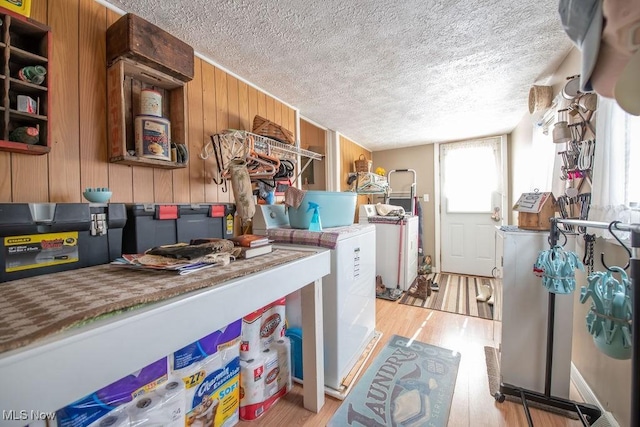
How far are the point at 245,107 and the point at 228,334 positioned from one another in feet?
4.92

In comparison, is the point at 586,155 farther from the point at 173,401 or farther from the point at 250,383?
the point at 173,401

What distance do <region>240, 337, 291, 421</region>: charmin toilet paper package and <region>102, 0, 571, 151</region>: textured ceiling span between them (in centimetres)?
168

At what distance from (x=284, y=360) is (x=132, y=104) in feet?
5.05

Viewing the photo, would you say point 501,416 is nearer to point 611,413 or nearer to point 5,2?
point 611,413

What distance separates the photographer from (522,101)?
7.60 ft

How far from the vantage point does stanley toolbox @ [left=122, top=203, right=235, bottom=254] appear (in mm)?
1072

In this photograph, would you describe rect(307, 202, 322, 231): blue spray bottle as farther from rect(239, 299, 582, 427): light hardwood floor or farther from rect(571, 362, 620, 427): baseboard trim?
rect(571, 362, 620, 427): baseboard trim

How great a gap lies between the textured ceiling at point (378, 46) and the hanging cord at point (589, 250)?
3.62ft

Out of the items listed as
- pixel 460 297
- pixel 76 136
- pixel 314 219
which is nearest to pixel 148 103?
pixel 76 136

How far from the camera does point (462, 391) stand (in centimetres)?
143

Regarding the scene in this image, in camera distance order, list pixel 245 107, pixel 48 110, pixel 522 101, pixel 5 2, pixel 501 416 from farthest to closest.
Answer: pixel 522 101 < pixel 245 107 < pixel 501 416 < pixel 48 110 < pixel 5 2

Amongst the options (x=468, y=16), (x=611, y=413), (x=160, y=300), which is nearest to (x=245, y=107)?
(x=468, y=16)

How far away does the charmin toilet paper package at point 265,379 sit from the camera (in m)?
1.22

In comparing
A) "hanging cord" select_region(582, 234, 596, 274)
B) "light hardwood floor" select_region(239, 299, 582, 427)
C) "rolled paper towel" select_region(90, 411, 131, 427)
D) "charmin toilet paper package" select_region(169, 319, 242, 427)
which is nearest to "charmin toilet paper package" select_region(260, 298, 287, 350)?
"charmin toilet paper package" select_region(169, 319, 242, 427)
